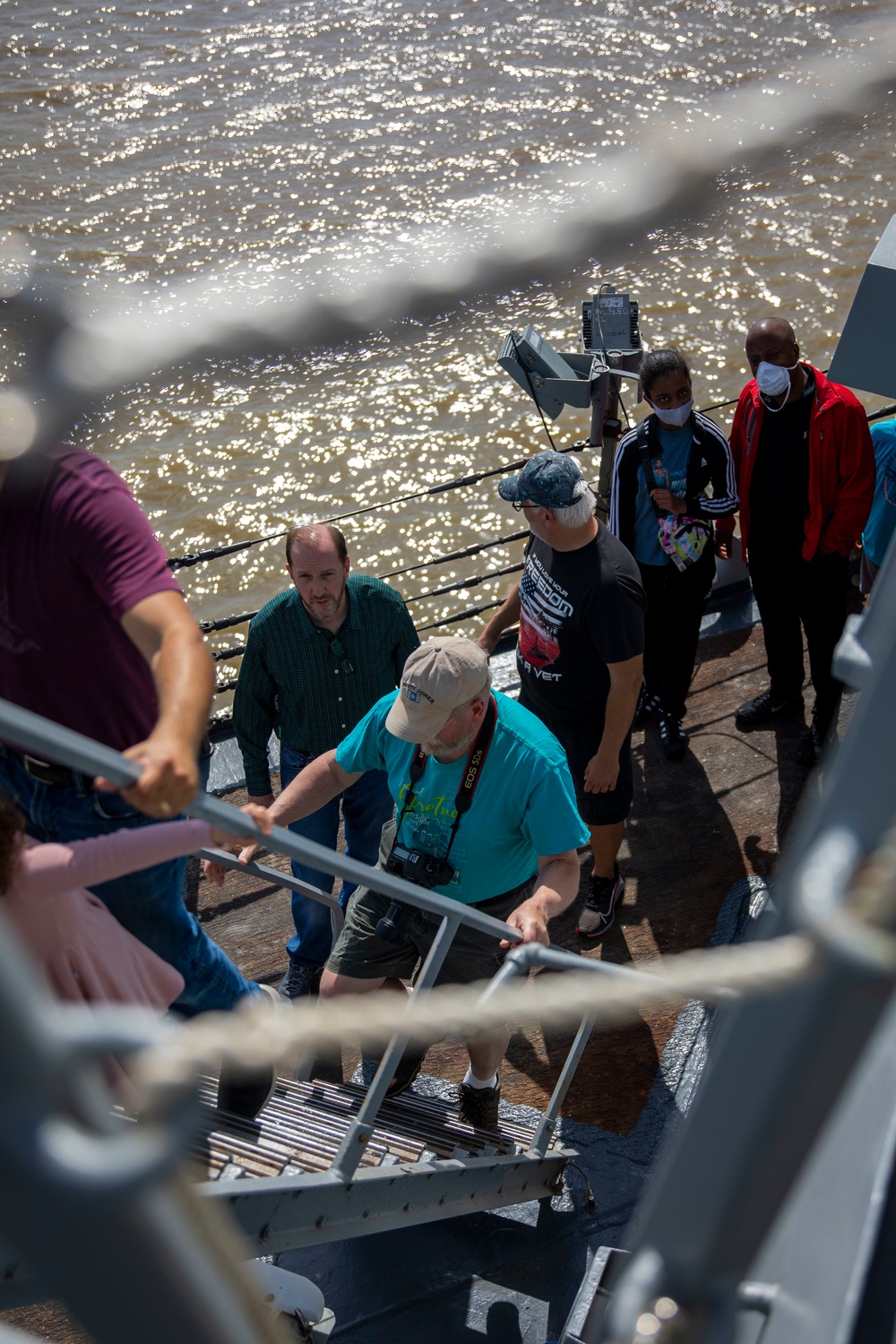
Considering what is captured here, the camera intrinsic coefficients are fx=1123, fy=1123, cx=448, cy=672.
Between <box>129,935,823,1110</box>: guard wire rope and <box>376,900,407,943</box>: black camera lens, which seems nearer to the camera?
<box>129,935,823,1110</box>: guard wire rope

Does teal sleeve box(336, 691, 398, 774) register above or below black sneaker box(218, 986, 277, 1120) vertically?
above

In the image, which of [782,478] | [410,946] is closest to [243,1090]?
[410,946]

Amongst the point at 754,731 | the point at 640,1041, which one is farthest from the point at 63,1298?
the point at 754,731

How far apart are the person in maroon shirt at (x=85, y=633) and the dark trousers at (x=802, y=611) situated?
11.4 ft

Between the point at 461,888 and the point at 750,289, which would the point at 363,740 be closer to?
the point at 461,888

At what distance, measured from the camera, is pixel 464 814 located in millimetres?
3365

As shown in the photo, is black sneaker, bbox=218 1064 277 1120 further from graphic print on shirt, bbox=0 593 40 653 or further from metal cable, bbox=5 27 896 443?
metal cable, bbox=5 27 896 443

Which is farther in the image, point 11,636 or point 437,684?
point 437,684

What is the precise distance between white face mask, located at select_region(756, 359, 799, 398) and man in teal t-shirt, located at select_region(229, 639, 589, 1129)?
2134 millimetres

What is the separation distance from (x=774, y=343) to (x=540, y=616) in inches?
63.2

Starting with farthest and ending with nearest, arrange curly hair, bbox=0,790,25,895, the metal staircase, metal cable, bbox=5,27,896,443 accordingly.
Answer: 1. metal cable, bbox=5,27,896,443
2. the metal staircase
3. curly hair, bbox=0,790,25,895

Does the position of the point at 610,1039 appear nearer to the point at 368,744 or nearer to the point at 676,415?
the point at 368,744

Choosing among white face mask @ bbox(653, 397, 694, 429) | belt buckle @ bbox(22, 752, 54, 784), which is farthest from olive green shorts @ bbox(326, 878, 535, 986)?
white face mask @ bbox(653, 397, 694, 429)

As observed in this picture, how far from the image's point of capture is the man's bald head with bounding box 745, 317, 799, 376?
4688 millimetres
